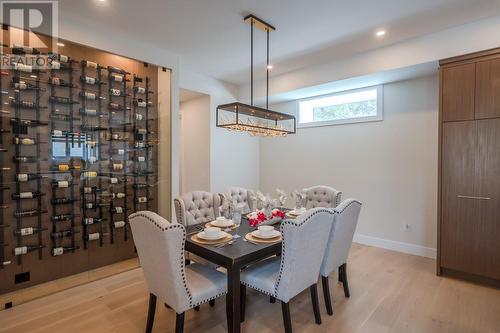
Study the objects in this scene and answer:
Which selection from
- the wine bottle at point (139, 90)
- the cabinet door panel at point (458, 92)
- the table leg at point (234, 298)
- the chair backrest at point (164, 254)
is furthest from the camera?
the wine bottle at point (139, 90)

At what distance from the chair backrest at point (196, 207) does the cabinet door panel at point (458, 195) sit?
276cm

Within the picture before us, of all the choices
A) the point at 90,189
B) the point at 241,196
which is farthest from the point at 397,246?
the point at 90,189

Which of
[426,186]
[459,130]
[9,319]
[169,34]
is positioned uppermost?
[169,34]

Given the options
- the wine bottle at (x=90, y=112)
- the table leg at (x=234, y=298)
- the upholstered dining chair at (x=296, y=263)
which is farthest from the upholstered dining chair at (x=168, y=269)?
the wine bottle at (x=90, y=112)

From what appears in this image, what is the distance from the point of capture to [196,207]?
3.23m

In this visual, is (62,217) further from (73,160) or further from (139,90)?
(139,90)

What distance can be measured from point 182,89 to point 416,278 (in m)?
4.44

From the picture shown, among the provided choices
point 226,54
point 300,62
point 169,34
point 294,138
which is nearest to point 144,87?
point 169,34

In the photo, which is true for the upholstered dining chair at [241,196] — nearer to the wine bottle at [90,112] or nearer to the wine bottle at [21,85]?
the wine bottle at [90,112]

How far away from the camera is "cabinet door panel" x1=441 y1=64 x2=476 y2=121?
119 inches

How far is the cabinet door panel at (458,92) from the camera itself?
3020mm

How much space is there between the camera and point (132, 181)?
3799 mm

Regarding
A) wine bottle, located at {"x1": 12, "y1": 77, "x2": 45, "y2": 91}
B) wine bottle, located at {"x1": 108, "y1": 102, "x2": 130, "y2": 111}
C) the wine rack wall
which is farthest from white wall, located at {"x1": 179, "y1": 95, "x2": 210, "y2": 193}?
wine bottle, located at {"x1": 12, "y1": 77, "x2": 45, "y2": 91}

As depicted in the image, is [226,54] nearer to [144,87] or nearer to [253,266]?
[144,87]
